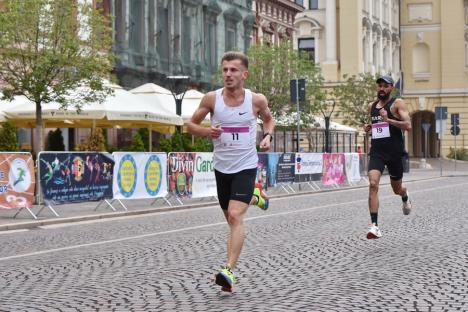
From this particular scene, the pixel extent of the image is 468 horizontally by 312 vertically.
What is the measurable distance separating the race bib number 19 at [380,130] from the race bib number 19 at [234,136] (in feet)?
15.8

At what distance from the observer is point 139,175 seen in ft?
72.8

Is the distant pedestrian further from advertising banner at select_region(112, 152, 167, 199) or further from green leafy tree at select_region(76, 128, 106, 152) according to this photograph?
green leafy tree at select_region(76, 128, 106, 152)

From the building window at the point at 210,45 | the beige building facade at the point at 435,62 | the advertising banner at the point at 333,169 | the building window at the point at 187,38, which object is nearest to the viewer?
the advertising banner at the point at 333,169

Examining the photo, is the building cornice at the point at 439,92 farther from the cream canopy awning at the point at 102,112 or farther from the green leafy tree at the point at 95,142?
the cream canopy awning at the point at 102,112

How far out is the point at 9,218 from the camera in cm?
1914

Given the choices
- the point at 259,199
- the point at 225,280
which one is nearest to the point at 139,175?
the point at 259,199

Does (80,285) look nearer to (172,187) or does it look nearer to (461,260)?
(461,260)

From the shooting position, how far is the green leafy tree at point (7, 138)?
2511cm

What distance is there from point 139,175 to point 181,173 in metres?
2.01

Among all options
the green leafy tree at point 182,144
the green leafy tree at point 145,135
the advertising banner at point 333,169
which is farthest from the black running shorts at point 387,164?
the advertising banner at point 333,169

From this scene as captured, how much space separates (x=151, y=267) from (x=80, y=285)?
4.57ft

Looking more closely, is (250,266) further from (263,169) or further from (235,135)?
(263,169)

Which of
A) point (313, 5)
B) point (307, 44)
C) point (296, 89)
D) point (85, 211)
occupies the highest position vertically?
point (313, 5)

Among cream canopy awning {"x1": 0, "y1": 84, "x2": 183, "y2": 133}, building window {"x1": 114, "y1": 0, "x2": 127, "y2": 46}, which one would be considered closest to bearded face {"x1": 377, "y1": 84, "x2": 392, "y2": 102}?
cream canopy awning {"x1": 0, "y1": 84, "x2": 183, "y2": 133}
